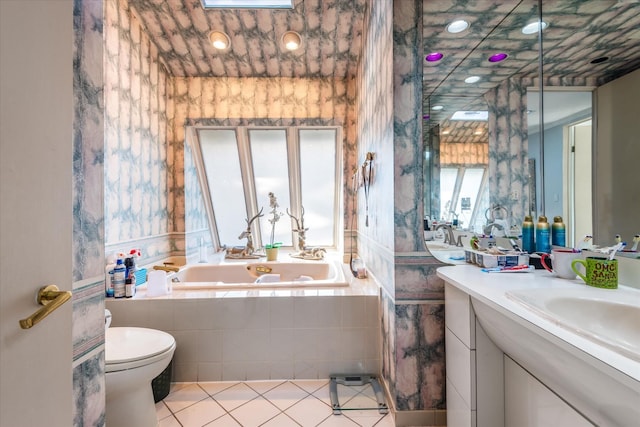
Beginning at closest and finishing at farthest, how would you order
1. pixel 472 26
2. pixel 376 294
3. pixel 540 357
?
1. pixel 540 357
2. pixel 472 26
3. pixel 376 294

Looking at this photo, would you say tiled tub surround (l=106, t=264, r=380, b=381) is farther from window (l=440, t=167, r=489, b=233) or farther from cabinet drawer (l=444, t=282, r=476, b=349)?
window (l=440, t=167, r=489, b=233)

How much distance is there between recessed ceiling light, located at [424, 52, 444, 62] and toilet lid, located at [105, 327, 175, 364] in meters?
2.12

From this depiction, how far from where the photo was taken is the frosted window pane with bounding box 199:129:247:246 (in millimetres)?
3400

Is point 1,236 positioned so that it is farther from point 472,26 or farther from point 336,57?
point 336,57

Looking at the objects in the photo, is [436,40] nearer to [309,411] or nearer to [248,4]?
[248,4]

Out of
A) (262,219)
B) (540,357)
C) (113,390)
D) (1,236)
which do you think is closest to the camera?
(1,236)

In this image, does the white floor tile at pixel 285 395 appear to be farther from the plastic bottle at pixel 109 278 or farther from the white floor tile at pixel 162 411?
the plastic bottle at pixel 109 278

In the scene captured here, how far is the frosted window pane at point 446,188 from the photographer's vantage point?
5.62ft

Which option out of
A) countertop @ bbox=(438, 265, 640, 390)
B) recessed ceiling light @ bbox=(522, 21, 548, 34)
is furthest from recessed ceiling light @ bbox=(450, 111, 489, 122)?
countertop @ bbox=(438, 265, 640, 390)

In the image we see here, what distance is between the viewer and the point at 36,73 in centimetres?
66

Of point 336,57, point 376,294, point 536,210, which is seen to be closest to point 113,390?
point 376,294

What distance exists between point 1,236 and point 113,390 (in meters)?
1.19

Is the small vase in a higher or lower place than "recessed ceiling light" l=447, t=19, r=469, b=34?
Result: lower

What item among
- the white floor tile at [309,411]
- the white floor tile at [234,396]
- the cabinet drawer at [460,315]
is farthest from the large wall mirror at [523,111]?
the white floor tile at [234,396]
